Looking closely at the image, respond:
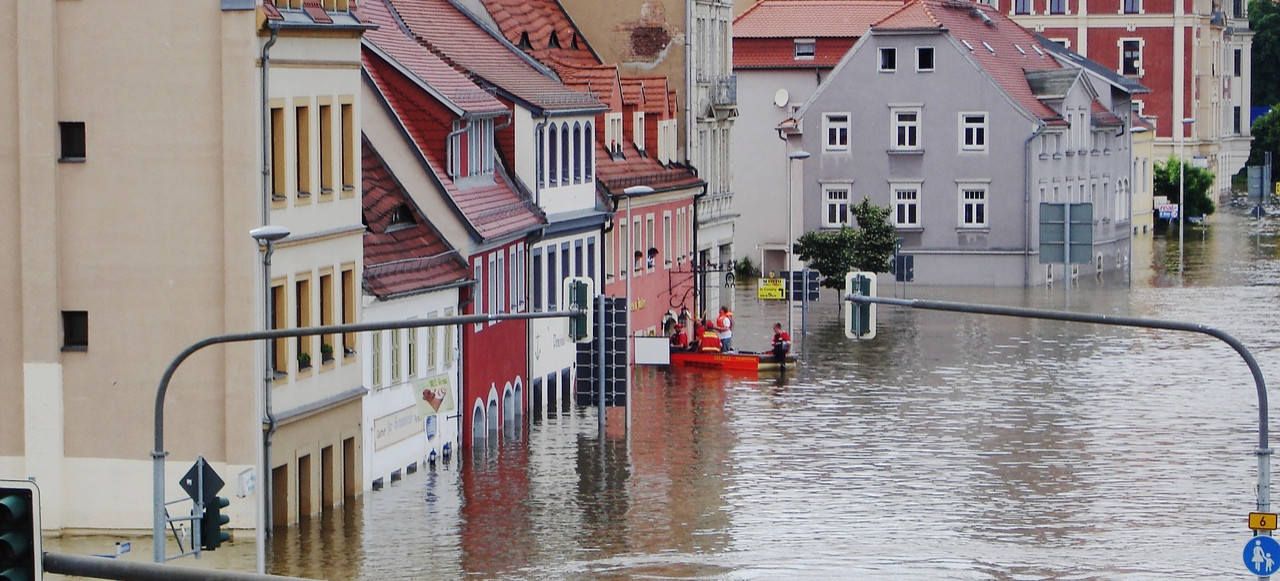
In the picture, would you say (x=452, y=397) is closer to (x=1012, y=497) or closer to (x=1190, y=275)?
(x=1012, y=497)

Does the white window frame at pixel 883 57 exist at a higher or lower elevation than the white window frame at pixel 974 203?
higher

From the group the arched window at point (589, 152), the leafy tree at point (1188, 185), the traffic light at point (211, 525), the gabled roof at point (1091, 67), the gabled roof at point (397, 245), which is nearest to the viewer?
the traffic light at point (211, 525)

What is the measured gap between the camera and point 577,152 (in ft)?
191

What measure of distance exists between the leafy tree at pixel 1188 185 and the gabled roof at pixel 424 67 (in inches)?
3330

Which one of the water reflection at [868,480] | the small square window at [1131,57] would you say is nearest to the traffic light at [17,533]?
the water reflection at [868,480]

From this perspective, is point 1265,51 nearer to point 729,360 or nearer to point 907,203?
point 907,203

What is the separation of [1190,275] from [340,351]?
59.7 meters

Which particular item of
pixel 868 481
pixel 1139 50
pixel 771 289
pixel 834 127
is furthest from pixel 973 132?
pixel 1139 50

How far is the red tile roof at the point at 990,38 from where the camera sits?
8738 centimetres

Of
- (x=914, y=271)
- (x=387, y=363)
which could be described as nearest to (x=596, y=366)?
(x=387, y=363)

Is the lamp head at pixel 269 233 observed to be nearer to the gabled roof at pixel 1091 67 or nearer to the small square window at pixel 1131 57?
the gabled roof at pixel 1091 67

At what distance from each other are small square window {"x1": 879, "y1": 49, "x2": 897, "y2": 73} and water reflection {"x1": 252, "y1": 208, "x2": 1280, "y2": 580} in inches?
826

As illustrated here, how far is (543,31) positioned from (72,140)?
30191 millimetres

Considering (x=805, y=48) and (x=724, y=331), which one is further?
(x=805, y=48)
